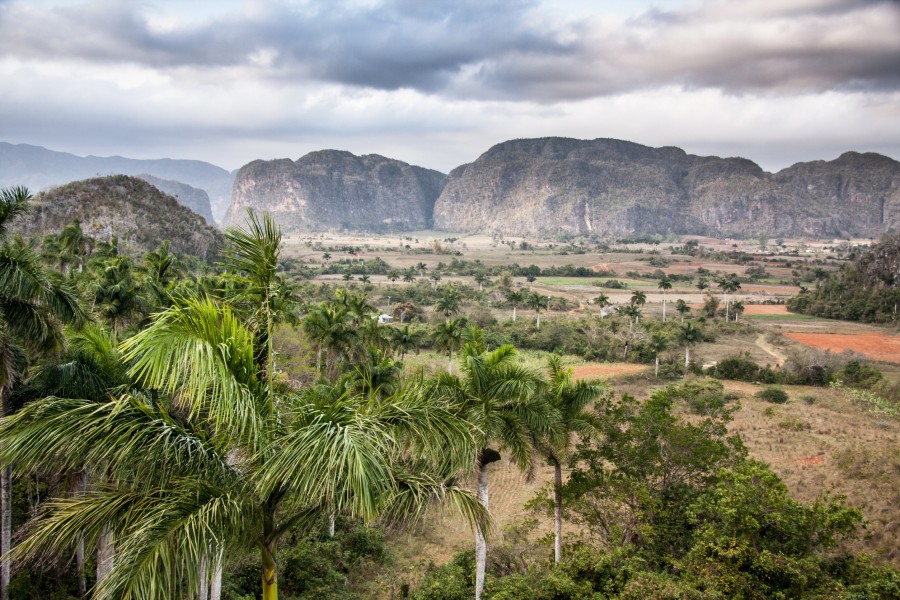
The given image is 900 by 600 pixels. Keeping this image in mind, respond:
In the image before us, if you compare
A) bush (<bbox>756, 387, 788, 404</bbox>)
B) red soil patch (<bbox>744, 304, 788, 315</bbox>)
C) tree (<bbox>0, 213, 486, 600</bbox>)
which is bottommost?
red soil patch (<bbox>744, 304, 788, 315</bbox>)

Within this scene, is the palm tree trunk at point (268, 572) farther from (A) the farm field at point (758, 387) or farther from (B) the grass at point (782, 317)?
(B) the grass at point (782, 317)

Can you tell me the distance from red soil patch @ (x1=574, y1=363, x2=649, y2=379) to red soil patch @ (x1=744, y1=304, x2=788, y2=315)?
37.9m

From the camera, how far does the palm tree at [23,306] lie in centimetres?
827

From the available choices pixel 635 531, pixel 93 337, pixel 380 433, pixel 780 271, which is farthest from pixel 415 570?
pixel 780 271

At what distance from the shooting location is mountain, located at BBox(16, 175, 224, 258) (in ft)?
238

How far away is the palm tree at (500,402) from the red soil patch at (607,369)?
34.8 m

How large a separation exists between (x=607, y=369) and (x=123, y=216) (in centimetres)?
7099

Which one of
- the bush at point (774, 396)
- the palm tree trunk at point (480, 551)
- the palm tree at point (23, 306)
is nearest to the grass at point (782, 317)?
the bush at point (774, 396)

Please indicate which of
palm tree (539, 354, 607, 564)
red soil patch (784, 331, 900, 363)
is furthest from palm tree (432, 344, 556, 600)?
red soil patch (784, 331, 900, 363)

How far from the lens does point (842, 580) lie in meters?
10.9

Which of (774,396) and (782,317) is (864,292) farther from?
(774,396)

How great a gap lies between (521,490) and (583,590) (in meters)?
14.7

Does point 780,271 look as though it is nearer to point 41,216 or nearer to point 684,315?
point 684,315

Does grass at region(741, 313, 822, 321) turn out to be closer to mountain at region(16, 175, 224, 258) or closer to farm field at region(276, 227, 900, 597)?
farm field at region(276, 227, 900, 597)
